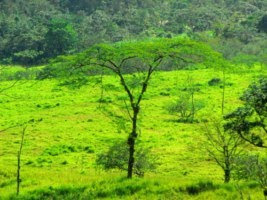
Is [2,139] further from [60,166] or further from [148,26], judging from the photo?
[148,26]

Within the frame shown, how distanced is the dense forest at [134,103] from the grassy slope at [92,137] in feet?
0.33

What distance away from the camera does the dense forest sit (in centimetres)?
1627

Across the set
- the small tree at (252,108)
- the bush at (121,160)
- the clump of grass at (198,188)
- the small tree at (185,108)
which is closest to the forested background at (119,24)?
the small tree at (185,108)

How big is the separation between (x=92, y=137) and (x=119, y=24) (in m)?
80.9

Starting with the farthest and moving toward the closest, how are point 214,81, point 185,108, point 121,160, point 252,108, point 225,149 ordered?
point 214,81 → point 185,108 → point 121,160 → point 225,149 → point 252,108

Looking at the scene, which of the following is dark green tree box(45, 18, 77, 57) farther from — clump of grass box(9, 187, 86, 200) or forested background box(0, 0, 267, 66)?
clump of grass box(9, 187, 86, 200)

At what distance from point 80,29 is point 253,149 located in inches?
3249

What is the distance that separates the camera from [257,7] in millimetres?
119938

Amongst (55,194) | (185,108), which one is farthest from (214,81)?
(55,194)

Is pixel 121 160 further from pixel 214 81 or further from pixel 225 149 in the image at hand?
pixel 214 81

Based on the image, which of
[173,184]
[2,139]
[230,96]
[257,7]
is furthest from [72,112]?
[257,7]

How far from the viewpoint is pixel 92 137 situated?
39000mm

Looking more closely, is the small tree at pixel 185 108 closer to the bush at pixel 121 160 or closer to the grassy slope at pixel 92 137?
the grassy slope at pixel 92 137

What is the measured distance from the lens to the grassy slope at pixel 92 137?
18953mm
